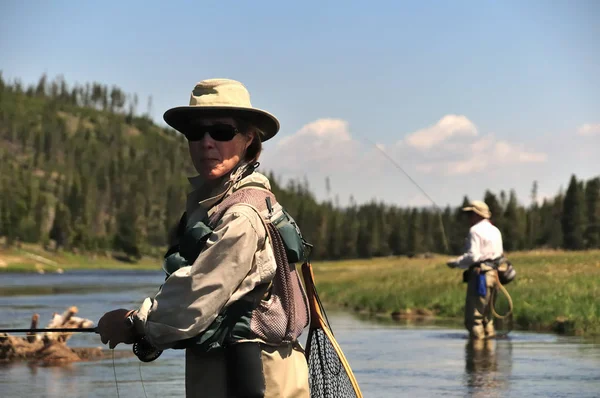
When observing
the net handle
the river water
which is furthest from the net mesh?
the river water

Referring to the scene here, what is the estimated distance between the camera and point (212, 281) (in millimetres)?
3768

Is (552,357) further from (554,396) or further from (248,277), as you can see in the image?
(248,277)

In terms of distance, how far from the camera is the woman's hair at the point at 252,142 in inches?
168

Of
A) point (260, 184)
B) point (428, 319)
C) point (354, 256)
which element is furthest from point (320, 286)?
point (354, 256)

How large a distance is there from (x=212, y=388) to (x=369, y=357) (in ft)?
35.5

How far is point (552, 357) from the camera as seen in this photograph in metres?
13.8

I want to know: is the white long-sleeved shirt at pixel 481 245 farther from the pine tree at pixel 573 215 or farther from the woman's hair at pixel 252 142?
the pine tree at pixel 573 215

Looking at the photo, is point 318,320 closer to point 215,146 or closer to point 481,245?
point 215,146

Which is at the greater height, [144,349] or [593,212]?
[593,212]

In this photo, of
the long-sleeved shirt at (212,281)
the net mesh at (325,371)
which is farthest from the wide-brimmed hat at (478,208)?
the long-sleeved shirt at (212,281)

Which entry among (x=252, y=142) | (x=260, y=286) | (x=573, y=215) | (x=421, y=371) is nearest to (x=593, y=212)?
(x=573, y=215)

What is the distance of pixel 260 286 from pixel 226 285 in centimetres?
19

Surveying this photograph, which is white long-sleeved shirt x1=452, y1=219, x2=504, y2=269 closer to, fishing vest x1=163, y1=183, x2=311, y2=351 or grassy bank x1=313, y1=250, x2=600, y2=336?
grassy bank x1=313, y1=250, x2=600, y2=336

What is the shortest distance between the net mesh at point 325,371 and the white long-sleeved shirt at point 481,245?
11.8m
